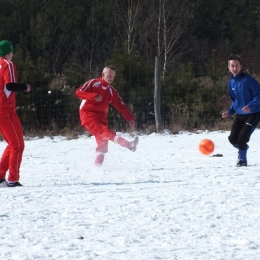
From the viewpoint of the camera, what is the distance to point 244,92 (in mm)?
8750

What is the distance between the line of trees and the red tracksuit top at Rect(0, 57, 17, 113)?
885 centimetres

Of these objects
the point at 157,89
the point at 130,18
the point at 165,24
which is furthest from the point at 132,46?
the point at 130,18

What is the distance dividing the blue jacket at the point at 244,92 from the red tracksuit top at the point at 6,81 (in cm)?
282

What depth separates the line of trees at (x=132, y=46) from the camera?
1686 centimetres

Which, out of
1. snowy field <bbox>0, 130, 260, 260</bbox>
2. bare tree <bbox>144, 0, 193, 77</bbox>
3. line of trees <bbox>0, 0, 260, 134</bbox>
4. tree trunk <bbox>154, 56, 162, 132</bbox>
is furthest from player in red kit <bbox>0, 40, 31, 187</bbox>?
bare tree <bbox>144, 0, 193, 77</bbox>

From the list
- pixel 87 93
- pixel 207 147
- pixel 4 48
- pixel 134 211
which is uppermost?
pixel 4 48

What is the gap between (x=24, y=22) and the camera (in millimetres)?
31609

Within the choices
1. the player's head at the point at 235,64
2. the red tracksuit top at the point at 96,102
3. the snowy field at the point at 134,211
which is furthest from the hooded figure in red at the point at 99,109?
the player's head at the point at 235,64

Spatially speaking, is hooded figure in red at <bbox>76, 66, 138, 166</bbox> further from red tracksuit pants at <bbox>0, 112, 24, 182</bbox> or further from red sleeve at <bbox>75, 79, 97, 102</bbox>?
red tracksuit pants at <bbox>0, 112, 24, 182</bbox>

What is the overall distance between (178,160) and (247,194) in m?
3.59

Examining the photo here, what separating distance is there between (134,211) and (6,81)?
2.23m

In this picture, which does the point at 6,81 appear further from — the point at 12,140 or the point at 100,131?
the point at 100,131

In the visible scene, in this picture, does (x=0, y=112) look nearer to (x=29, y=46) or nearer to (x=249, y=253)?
(x=249, y=253)

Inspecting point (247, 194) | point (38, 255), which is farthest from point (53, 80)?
point (38, 255)
